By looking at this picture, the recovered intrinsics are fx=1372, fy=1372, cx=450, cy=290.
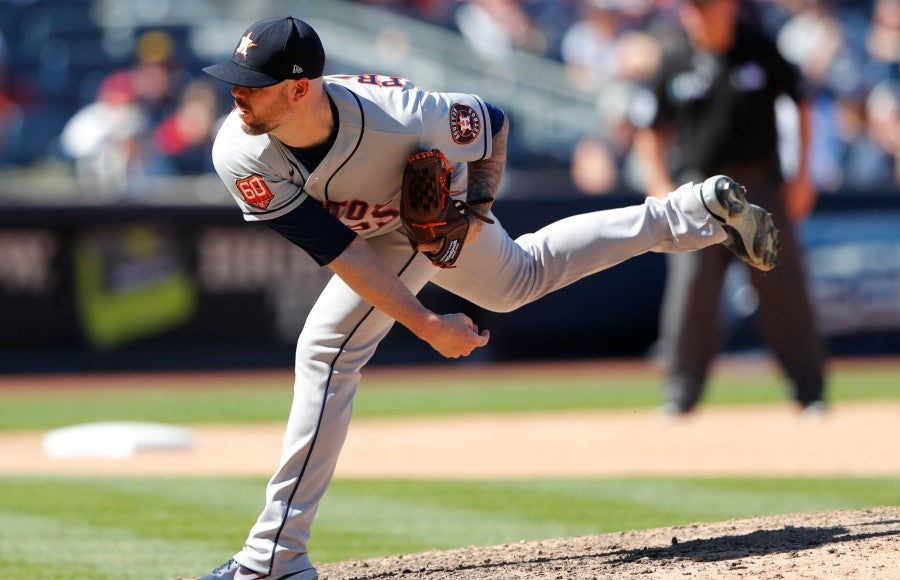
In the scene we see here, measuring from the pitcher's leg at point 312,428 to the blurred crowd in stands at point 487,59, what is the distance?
8017mm

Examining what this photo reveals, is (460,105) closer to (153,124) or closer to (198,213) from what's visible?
(198,213)

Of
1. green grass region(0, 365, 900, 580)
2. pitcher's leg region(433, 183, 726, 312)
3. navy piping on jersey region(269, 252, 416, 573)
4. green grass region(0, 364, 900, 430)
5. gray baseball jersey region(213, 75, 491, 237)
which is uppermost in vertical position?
gray baseball jersey region(213, 75, 491, 237)

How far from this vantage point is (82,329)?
1173 cm

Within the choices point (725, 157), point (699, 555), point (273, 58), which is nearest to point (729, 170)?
point (725, 157)

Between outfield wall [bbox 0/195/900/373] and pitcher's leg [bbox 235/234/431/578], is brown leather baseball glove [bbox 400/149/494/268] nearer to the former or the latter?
pitcher's leg [bbox 235/234/431/578]

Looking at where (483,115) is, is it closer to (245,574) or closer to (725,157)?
(245,574)

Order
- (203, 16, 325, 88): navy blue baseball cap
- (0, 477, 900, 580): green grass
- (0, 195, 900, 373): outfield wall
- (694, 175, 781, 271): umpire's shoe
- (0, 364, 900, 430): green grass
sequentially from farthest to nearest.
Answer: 1. (0, 195, 900, 373): outfield wall
2. (0, 364, 900, 430): green grass
3. (0, 477, 900, 580): green grass
4. (694, 175, 781, 271): umpire's shoe
5. (203, 16, 325, 88): navy blue baseball cap

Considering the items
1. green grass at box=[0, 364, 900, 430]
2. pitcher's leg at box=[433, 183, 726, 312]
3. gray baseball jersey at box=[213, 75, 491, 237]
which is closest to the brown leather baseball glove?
gray baseball jersey at box=[213, 75, 491, 237]

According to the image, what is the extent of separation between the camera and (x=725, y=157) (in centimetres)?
802

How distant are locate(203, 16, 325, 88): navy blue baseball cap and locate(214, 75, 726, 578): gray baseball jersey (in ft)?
0.69

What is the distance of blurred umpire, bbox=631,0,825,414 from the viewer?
26.3 feet

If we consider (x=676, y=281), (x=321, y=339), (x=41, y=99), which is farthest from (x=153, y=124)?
(x=321, y=339)

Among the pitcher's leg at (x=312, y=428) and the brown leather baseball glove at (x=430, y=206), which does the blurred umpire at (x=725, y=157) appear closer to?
the brown leather baseball glove at (x=430, y=206)

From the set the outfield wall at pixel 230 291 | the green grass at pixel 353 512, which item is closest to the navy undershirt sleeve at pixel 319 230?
the green grass at pixel 353 512
